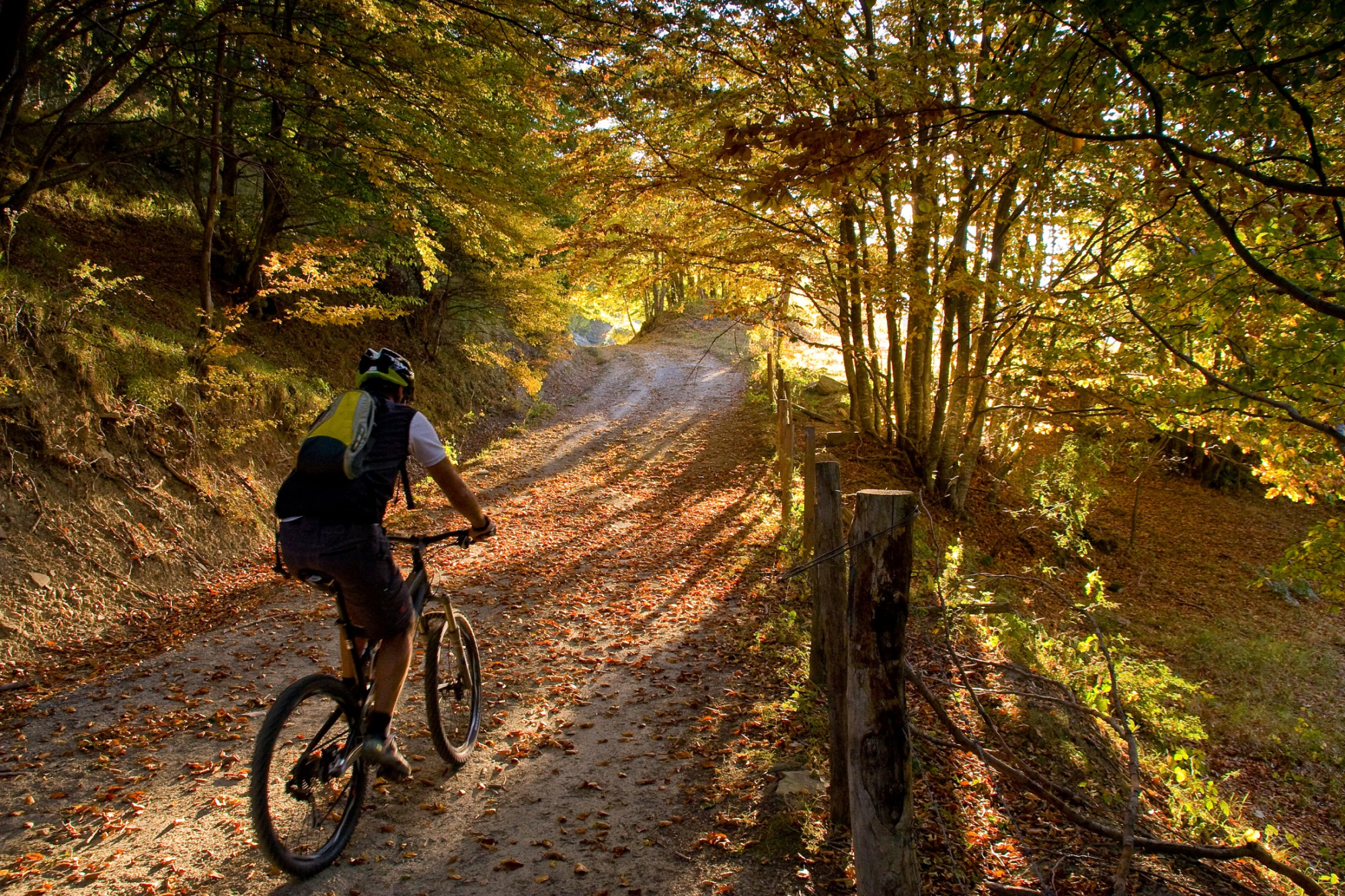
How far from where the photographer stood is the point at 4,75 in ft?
16.7

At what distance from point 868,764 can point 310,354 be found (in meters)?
12.1

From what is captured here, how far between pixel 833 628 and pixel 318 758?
265 cm

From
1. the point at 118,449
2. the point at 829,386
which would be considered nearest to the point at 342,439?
the point at 118,449

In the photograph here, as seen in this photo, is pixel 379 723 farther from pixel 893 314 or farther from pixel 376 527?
pixel 893 314

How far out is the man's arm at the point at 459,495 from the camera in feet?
11.1

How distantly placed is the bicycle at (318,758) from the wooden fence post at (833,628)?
7.00 ft

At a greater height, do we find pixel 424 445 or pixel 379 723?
pixel 424 445

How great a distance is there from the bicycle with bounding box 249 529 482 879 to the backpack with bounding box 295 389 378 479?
1.67 ft

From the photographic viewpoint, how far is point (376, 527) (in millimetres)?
3234

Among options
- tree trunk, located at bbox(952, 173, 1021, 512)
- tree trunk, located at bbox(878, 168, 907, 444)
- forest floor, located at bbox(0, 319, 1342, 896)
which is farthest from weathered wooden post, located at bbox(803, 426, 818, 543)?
tree trunk, located at bbox(952, 173, 1021, 512)

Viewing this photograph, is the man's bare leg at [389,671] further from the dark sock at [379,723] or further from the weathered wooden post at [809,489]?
the weathered wooden post at [809,489]

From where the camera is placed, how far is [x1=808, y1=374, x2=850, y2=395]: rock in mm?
18953

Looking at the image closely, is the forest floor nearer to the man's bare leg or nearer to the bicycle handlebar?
the man's bare leg

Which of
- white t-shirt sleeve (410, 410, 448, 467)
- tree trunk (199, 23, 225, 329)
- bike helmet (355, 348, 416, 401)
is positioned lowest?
white t-shirt sleeve (410, 410, 448, 467)
